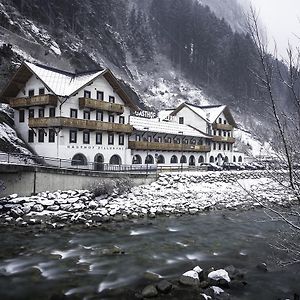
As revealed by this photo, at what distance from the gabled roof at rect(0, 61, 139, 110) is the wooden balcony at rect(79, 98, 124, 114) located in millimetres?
1497

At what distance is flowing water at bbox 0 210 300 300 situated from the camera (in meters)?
12.8

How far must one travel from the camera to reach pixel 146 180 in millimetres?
34531

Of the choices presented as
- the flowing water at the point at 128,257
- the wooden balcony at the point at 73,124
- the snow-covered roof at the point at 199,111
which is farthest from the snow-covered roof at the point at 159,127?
the flowing water at the point at 128,257

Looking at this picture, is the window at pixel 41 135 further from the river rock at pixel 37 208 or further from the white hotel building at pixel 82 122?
the river rock at pixel 37 208

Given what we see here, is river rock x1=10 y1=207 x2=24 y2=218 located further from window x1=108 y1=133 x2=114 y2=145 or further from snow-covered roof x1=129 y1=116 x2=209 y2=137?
snow-covered roof x1=129 y1=116 x2=209 y2=137

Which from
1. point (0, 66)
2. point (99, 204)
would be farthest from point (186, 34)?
point (99, 204)

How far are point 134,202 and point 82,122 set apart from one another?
11.7 metres

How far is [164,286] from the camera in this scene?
Result: 12453 millimetres

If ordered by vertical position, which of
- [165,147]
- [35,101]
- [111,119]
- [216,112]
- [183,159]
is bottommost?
[183,159]

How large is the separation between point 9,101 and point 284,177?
127 ft

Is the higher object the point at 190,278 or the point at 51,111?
the point at 51,111

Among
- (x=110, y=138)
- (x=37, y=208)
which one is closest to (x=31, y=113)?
(x=110, y=138)

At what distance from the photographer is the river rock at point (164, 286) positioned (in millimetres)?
12305

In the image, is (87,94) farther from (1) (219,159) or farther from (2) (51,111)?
(1) (219,159)
